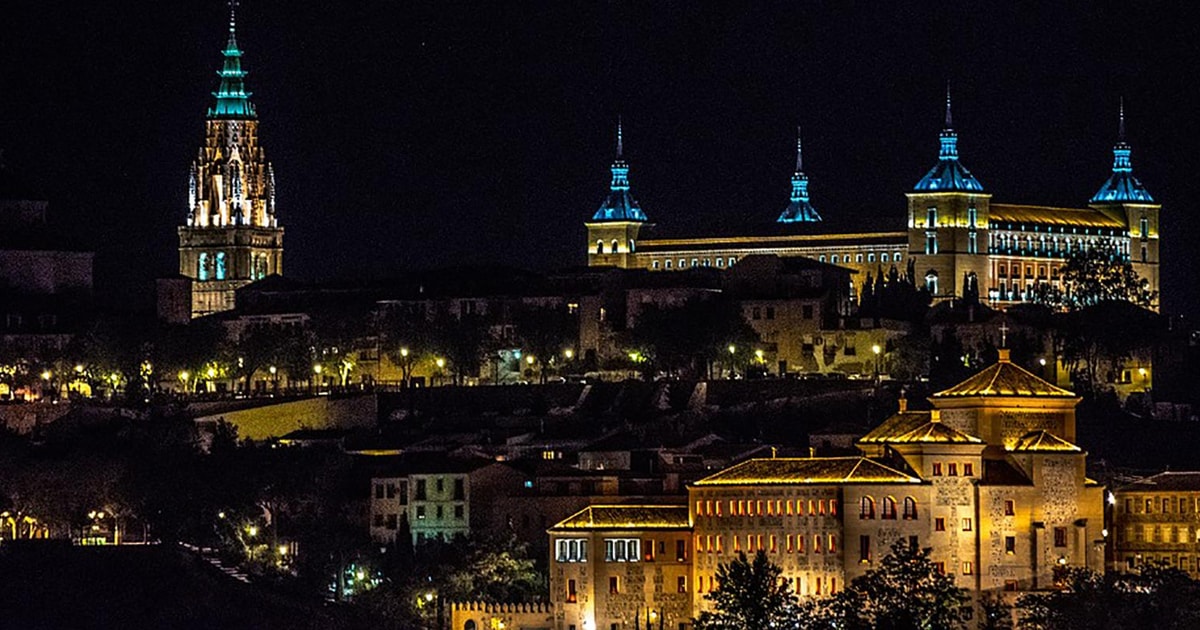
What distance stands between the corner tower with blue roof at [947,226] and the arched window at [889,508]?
239 feet

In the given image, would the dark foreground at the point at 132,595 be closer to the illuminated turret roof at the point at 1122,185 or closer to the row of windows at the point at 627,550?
the row of windows at the point at 627,550

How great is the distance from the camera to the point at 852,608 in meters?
92.5

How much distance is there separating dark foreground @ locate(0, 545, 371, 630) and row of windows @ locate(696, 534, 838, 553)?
1113 centimetres

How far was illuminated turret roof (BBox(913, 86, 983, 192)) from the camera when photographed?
17325cm

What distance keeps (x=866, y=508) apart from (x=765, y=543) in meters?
2.71

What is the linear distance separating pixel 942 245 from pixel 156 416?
47.6 m

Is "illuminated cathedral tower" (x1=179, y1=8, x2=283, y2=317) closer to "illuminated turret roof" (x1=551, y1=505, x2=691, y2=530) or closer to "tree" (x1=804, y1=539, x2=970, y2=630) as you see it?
"illuminated turret roof" (x1=551, y1=505, x2=691, y2=530)

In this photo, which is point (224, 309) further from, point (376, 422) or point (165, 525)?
point (165, 525)

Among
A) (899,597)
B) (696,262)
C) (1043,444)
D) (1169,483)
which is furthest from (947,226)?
(899,597)

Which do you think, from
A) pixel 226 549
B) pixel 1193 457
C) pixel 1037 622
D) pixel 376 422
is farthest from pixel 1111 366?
pixel 1037 622

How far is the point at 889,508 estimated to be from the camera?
3839 inches

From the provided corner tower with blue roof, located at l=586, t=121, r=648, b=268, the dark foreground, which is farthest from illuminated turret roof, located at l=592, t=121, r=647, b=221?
the dark foreground

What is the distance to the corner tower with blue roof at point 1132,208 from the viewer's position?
17938 centimetres

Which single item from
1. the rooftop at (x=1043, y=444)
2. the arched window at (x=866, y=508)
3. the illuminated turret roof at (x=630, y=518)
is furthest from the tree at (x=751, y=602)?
the rooftop at (x=1043, y=444)
